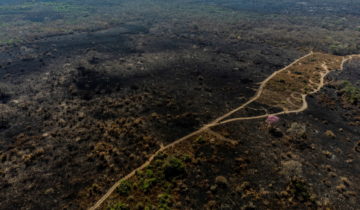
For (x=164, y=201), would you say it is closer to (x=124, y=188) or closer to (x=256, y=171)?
(x=124, y=188)

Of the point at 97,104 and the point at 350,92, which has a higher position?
the point at 350,92

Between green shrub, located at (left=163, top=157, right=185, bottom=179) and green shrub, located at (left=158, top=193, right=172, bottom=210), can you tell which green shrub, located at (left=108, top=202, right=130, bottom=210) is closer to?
green shrub, located at (left=158, top=193, right=172, bottom=210)

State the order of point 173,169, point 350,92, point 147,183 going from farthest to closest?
point 350,92 < point 173,169 < point 147,183

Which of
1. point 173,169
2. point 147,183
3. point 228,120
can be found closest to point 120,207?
point 147,183

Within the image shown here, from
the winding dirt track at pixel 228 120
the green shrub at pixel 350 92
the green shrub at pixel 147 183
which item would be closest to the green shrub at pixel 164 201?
the green shrub at pixel 147 183

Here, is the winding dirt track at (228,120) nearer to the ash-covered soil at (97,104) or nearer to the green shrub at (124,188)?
the green shrub at (124,188)

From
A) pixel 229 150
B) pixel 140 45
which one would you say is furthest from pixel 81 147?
pixel 140 45

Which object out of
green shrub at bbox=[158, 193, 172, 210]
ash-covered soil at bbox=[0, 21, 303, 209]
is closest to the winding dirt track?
ash-covered soil at bbox=[0, 21, 303, 209]

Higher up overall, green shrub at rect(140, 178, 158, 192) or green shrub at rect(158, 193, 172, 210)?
green shrub at rect(140, 178, 158, 192)
